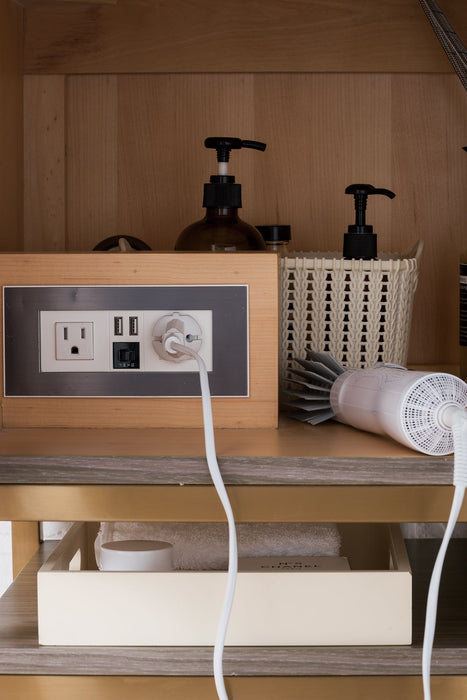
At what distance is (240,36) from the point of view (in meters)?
0.98

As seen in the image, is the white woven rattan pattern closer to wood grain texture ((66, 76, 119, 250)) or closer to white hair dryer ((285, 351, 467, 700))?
white hair dryer ((285, 351, 467, 700))

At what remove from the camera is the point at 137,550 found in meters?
0.65

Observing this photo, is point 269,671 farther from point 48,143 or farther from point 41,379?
point 48,143

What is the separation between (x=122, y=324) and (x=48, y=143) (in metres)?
0.43

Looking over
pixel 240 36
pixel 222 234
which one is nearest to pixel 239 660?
pixel 222 234

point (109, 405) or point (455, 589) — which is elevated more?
point (109, 405)

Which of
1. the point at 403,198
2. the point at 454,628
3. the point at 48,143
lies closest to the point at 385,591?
the point at 454,628

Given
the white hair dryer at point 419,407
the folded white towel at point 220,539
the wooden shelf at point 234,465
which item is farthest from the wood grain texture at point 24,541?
the white hair dryer at point 419,407

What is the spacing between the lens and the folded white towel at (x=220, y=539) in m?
0.70

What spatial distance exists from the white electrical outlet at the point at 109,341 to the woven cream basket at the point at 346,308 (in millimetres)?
131

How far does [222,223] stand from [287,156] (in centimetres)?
24

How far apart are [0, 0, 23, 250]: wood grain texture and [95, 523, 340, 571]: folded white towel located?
0.39 metres

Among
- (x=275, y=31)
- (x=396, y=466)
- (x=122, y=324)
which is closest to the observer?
(x=396, y=466)

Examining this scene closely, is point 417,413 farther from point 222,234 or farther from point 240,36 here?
point 240,36
